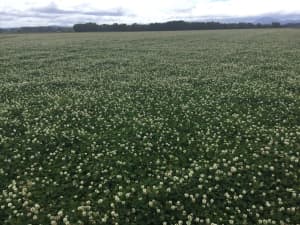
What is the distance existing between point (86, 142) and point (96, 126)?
2.04 meters

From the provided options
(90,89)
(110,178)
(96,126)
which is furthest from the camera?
(90,89)

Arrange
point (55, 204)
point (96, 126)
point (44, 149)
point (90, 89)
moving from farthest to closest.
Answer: point (90, 89) < point (96, 126) < point (44, 149) < point (55, 204)

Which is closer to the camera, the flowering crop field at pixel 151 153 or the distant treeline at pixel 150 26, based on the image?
the flowering crop field at pixel 151 153

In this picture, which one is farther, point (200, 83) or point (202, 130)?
point (200, 83)

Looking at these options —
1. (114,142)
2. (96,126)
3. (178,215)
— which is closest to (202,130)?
(114,142)

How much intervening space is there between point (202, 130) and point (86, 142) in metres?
5.10

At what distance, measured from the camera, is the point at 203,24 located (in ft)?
506

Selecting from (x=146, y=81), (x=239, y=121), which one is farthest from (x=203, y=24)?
(x=239, y=121)

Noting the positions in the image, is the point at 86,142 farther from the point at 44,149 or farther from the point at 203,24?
the point at 203,24

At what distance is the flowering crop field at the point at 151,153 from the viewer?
848 cm

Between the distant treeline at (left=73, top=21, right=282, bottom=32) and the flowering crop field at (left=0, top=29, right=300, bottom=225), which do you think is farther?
the distant treeline at (left=73, top=21, right=282, bottom=32)

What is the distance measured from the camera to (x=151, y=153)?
11.9m

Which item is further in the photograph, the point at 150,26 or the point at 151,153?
the point at 150,26

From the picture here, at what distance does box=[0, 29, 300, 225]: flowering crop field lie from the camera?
8.48 m
